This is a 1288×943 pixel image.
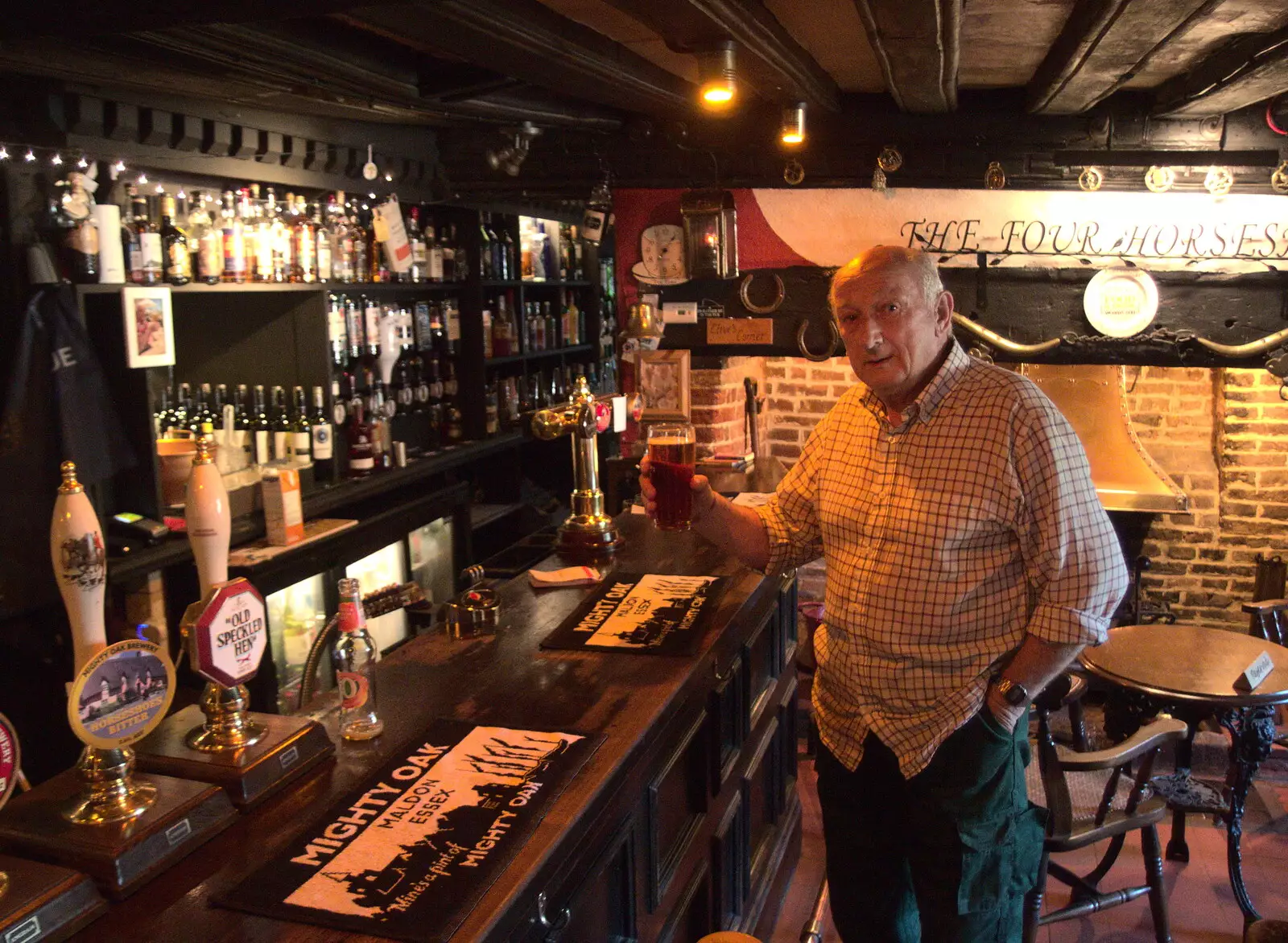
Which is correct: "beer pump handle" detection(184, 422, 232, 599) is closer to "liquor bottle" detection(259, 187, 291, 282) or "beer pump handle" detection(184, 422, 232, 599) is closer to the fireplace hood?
"liquor bottle" detection(259, 187, 291, 282)

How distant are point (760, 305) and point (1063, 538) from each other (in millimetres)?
2709

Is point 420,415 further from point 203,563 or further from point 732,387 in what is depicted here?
point 203,563

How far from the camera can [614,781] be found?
171cm

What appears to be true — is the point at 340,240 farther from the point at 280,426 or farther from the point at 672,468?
the point at 672,468

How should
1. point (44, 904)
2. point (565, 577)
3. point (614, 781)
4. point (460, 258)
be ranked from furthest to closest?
point (460, 258)
point (565, 577)
point (614, 781)
point (44, 904)

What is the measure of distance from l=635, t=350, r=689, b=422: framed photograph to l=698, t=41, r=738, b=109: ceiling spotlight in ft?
6.61

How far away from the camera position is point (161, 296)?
3721 millimetres

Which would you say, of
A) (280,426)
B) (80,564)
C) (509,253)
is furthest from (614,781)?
(509,253)

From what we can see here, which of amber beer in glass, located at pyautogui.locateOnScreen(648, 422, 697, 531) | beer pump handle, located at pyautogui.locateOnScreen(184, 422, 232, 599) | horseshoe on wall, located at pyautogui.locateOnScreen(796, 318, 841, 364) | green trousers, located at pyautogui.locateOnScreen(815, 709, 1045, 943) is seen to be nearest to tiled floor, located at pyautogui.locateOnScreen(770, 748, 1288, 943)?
green trousers, located at pyautogui.locateOnScreen(815, 709, 1045, 943)

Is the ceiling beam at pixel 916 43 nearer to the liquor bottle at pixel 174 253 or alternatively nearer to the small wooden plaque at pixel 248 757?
the small wooden plaque at pixel 248 757

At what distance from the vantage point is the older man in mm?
1969

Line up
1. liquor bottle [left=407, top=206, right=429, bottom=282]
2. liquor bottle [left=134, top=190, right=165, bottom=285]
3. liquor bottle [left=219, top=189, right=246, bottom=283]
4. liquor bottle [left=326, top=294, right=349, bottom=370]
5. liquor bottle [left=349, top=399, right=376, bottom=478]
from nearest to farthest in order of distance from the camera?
liquor bottle [left=134, top=190, right=165, bottom=285]
liquor bottle [left=219, top=189, right=246, bottom=283]
liquor bottle [left=326, top=294, right=349, bottom=370]
liquor bottle [left=349, top=399, right=376, bottom=478]
liquor bottle [left=407, top=206, right=429, bottom=282]

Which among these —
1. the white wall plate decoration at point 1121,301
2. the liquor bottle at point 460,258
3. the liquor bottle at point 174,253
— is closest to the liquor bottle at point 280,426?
the liquor bottle at point 174,253

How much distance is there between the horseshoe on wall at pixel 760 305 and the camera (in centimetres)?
443
